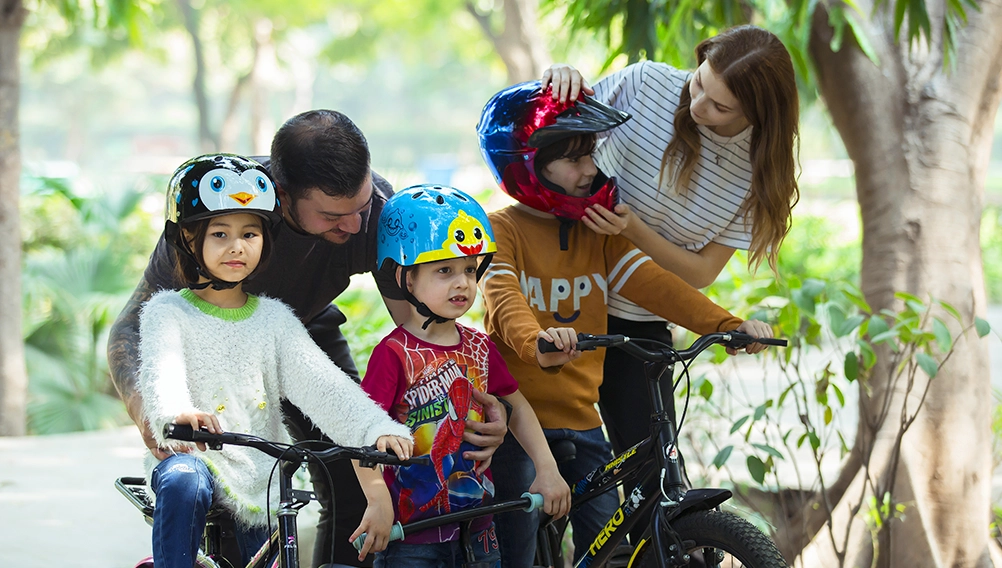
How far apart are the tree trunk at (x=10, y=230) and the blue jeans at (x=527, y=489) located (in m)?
4.95

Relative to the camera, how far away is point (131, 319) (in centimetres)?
259

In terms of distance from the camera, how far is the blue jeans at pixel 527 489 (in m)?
2.84

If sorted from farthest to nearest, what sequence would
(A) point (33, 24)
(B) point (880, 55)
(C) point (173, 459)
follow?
(A) point (33, 24), (B) point (880, 55), (C) point (173, 459)

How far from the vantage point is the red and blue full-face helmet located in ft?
9.20

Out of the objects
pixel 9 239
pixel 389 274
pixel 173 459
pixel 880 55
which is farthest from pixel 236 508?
pixel 9 239

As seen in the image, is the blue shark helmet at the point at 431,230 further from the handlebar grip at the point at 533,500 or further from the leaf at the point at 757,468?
the leaf at the point at 757,468

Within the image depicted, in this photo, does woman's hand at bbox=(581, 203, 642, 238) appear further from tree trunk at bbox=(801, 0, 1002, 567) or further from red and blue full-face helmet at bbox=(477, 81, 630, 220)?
tree trunk at bbox=(801, 0, 1002, 567)

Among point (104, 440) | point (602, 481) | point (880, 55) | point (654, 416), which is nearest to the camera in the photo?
point (654, 416)

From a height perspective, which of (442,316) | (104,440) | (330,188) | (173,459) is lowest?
(104,440)

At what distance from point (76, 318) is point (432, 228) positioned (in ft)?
20.0

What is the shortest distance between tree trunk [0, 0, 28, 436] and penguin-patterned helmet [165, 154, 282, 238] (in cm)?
464

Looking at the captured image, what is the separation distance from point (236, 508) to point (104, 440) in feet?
14.6

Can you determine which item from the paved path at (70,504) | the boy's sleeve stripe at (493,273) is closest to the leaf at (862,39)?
the boy's sleeve stripe at (493,273)

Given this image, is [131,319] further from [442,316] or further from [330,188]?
[442,316]
